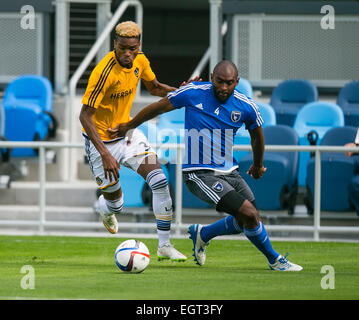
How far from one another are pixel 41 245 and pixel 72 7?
797 centimetres

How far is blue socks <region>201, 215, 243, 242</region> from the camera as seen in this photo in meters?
9.39

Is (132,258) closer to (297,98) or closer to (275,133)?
(275,133)

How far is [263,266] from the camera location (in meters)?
9.76

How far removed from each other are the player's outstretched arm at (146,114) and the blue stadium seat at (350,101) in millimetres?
6154

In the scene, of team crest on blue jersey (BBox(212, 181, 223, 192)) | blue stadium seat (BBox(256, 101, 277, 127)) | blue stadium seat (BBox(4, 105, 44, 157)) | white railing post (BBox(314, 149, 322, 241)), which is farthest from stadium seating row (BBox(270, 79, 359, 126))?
team crest on blue jersey (BBox(212, 181, 223, 192))

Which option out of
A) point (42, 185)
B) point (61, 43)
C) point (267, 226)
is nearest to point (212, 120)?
point (267, 226)

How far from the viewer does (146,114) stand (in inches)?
372

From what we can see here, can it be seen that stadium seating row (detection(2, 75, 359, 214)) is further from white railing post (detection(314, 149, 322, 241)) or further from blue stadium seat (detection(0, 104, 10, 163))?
white railing post (detection(314, 149, 322, 241))

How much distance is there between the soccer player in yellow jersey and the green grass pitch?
0.63m

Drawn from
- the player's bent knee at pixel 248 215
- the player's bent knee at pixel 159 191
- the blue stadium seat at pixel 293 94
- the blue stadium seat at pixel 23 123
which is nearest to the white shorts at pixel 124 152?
the player's bent knee at pixel 159 191

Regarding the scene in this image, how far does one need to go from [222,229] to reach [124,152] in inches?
54.3

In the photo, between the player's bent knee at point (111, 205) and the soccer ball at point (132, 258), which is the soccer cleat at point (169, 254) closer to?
the soccer ball at point (132, 258)

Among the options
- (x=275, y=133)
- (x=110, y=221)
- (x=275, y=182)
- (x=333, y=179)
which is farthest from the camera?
(x=275, y=133)

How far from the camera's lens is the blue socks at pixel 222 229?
9391mm
